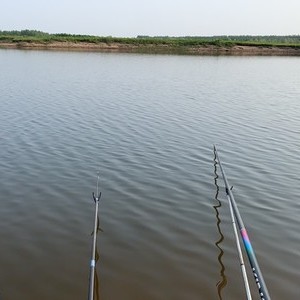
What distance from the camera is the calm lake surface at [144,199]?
19.2ft

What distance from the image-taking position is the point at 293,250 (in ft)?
22.3

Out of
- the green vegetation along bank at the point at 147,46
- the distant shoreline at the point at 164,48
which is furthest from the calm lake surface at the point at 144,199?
the green vegetation along bank at the point at 147,46

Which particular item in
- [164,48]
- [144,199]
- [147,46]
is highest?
[147,46]

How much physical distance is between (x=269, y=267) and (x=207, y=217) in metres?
1.85

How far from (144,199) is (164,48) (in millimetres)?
79708

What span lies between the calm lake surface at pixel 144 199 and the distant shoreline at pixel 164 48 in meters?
62.3

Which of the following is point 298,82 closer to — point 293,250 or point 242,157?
point 242,157

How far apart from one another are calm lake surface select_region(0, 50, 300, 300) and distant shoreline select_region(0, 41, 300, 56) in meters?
62.3

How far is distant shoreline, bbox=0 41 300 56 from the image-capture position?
7812 centimetres

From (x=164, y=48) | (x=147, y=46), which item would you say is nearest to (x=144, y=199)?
(x=164, y=48)

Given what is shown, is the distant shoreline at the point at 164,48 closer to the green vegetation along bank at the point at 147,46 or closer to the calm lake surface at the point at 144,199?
the green vegetation along bank at the point at 147,46

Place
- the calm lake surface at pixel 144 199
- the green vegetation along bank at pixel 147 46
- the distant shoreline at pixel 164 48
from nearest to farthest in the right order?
the calm lake surface at pixel 144 199 < the distant shoreline at pixel 164 48 < the green vegetation along bank at pixel 147 46

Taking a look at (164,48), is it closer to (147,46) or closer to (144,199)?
(147,46)

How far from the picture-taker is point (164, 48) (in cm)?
8512
